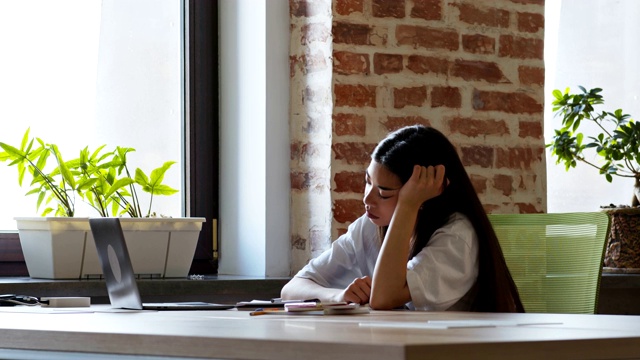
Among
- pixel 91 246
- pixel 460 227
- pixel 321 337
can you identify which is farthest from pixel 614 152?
pixel 321 337

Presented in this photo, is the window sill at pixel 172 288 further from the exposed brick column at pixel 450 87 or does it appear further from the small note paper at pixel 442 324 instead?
the small note paper at pixel 442 324

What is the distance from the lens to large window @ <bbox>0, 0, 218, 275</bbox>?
3260 millimetres

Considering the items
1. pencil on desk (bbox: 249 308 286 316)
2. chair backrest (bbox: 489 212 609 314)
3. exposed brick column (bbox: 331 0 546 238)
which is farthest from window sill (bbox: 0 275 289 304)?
pencil on desk (bbox: 249 308 286 316)

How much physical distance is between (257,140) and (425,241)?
0.81m

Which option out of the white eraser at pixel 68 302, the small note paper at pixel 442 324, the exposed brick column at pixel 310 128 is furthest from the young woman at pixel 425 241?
the small note paper at pixel 442 324

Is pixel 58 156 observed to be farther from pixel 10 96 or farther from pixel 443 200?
pixel 443 200

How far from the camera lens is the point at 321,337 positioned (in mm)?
1317

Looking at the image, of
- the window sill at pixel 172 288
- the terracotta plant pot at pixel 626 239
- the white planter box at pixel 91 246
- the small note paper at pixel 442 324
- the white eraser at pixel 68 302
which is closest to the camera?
the small note paper at pixel 442 324

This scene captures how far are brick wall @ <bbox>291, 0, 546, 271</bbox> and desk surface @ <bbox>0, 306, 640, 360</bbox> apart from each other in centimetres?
134

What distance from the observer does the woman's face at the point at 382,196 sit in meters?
2.65

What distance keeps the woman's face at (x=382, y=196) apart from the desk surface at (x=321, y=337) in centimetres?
76

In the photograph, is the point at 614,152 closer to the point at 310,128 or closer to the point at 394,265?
the point at 310,128

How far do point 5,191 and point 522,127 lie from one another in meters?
1.58

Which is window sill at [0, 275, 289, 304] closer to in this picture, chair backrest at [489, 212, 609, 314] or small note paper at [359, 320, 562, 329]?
chair backrest at [489, 212, 609, 314]
